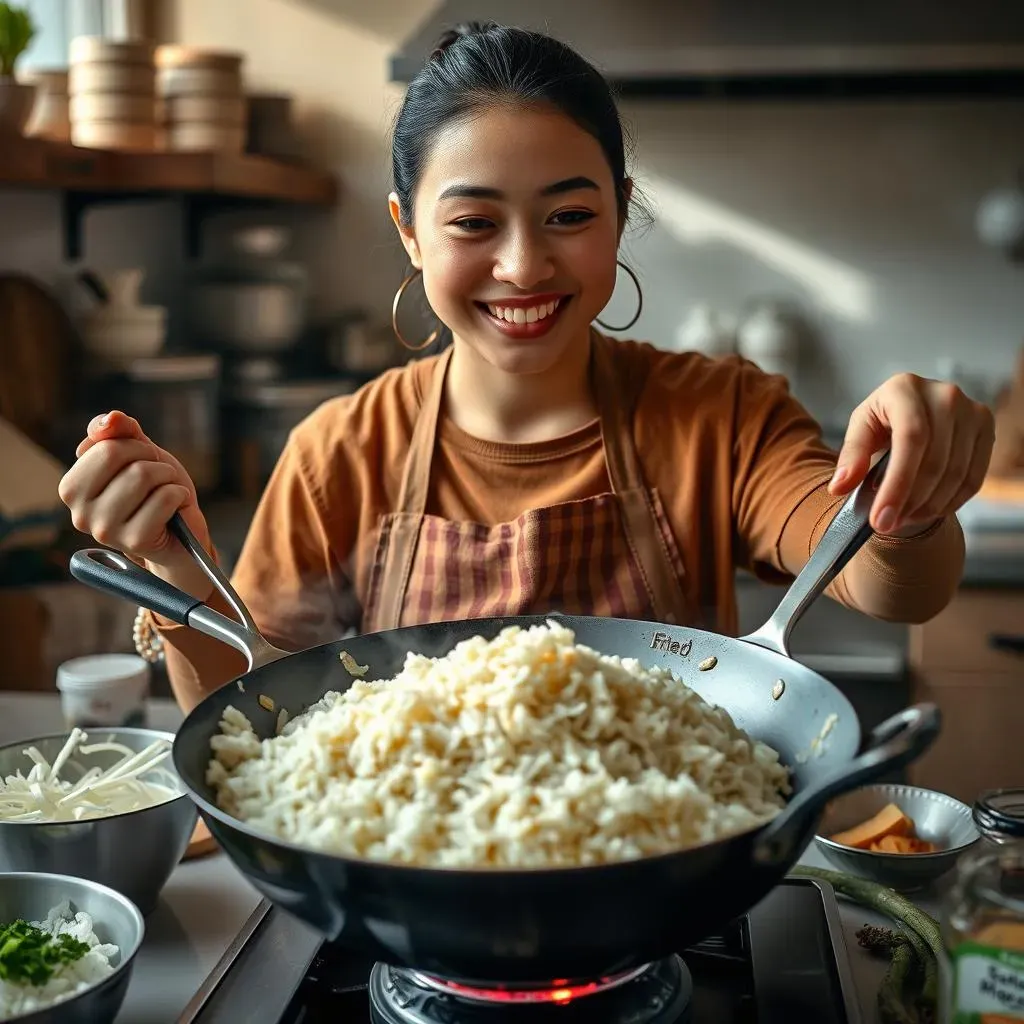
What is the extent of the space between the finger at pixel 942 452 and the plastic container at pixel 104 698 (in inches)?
35.0

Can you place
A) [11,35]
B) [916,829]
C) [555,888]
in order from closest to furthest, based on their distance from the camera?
[555,888]
[916,829]
[11,35]

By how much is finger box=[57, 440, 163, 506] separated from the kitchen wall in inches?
78.0

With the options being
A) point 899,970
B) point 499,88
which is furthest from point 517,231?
point 899,970

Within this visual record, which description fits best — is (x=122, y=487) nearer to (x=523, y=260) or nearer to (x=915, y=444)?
(x=523, y=260)


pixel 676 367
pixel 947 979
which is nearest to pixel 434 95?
pixel 676 367

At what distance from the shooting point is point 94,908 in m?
0.86

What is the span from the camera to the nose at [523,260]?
3.98ft

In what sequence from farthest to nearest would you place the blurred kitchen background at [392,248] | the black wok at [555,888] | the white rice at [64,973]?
the blurred kitchen background at [392,248] → the white rice at [64,973] → the black wok at [555,888]

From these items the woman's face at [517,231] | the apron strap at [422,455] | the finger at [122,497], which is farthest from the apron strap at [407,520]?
the finger at [122,497]

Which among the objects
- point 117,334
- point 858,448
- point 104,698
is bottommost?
point 104,698

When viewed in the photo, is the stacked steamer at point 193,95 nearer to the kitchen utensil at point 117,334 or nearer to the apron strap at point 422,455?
the kitchen utensil at point 117,334

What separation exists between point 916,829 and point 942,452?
40cm

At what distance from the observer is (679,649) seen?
0.98 metres

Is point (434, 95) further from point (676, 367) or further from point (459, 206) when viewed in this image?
point (676, 367)
